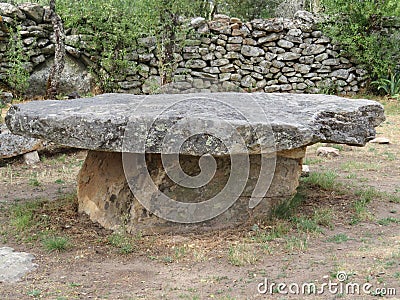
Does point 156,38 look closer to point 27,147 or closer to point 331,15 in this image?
point 331,15

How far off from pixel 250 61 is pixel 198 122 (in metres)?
9.06

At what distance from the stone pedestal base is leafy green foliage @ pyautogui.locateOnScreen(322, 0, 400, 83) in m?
8.12

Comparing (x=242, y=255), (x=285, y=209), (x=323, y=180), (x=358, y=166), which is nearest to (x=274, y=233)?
(x=285, y=209)

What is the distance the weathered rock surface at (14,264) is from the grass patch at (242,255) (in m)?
1.56

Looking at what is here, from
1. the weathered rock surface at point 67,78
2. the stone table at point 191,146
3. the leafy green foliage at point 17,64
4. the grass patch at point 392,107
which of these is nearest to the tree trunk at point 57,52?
the leafy green foliage at point 17,64

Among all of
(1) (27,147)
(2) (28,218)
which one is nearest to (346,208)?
(2) (28,218)

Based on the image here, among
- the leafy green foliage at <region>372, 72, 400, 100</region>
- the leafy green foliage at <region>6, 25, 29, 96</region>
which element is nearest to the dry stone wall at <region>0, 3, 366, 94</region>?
the leafy green foliage at <region>372, 72, 400, 100</region>

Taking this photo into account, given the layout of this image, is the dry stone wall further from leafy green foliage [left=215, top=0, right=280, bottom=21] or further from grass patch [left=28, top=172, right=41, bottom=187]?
grass patch [left=28, top=172, right=41, bottom=187]

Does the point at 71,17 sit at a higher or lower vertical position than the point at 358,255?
higher

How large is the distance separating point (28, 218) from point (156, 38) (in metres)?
7.87

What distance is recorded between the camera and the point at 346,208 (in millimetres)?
5609

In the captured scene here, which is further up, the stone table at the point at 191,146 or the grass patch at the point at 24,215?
the stone table at the point at 191,146

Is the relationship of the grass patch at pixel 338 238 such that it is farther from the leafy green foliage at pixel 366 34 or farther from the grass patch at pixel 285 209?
the leafy green foliage at pixel 366 34

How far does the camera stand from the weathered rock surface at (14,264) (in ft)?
13.6
